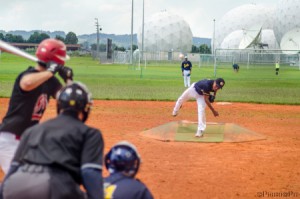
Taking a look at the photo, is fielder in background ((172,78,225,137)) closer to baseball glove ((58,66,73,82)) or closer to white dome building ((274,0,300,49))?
baseball glove ((58,66,73,82))

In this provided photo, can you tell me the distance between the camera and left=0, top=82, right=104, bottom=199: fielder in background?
3.78 m

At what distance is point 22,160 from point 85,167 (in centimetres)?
53

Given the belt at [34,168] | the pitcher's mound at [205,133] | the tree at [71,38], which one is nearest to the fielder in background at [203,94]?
the pitcher's mound at [205,133]

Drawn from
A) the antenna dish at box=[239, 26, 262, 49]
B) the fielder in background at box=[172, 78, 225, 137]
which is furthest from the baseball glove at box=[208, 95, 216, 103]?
the antenna dish at box=[239, 26, 262, 49]

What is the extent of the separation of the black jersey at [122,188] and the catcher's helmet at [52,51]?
191 centimetres

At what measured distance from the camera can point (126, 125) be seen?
15.2 meters

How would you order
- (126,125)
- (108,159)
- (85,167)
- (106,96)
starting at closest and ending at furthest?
(85,167) → (108,159) → (126,125) → (106,96)

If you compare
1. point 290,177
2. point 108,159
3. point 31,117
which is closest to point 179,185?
point 290,177

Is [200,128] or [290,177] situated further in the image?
[200,128]

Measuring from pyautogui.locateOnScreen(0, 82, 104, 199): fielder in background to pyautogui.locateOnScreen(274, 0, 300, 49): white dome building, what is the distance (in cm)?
7999

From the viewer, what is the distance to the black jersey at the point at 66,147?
379cm

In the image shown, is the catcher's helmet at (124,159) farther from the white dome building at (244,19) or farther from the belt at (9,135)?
the white dome building at (244,19)

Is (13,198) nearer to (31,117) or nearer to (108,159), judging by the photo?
(108,159)

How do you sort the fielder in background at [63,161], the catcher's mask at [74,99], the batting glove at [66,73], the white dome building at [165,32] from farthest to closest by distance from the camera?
the white dome building at [165,32] → the batting glove at [66,73] → the catcher's mask at [74,99] → the fielder in background at [63,161]
